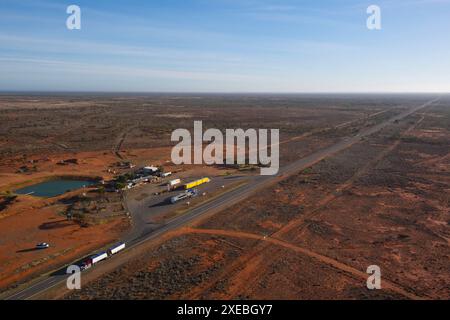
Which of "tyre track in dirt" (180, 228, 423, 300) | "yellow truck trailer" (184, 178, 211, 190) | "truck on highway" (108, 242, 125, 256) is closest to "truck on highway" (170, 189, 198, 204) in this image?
"yellow truck trailer" (184, 178, 211, 190)

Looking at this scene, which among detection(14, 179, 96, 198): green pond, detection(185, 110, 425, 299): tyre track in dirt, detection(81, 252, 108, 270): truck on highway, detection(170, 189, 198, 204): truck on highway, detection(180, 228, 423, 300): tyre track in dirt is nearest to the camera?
detection(180, 228, 423, 300): tyre track in dirt

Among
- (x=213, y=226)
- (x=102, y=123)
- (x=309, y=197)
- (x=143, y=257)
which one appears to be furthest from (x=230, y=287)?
(x=102, y=123)

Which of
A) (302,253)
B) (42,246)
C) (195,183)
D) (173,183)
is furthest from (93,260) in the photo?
(195,183)

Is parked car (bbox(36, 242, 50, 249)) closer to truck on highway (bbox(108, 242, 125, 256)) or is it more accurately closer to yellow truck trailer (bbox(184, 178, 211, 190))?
truck on highway (bbox(108, 242, 125, 256))

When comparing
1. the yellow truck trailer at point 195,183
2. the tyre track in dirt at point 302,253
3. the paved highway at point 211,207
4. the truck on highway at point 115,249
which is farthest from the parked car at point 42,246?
the yellow truck trailer at point 195,183

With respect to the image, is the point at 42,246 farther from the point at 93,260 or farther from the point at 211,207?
the point at 211,207

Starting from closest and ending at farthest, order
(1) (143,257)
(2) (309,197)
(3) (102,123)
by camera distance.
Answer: (1) (143,257)
(2) (309,197)
(3) (102,123)
